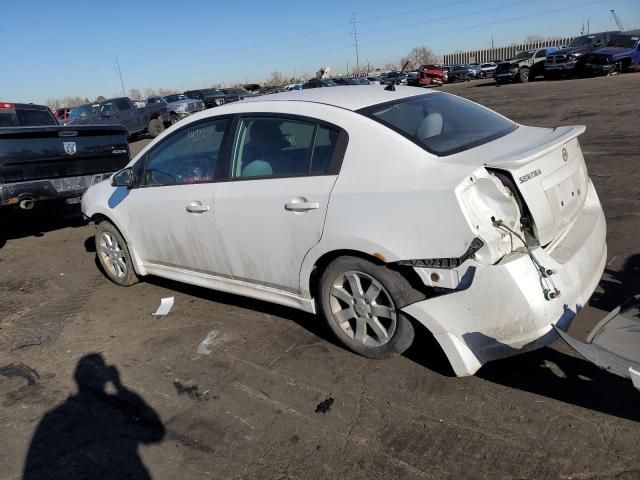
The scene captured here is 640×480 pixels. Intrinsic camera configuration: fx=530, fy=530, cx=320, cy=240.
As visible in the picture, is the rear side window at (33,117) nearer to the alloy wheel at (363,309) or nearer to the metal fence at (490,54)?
the alloy wheel at (363,309)

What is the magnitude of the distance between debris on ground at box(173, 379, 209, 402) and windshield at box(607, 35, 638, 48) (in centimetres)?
2912

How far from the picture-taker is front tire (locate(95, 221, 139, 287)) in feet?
16.8

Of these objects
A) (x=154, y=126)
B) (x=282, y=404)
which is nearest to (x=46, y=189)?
(x=282, y=404)

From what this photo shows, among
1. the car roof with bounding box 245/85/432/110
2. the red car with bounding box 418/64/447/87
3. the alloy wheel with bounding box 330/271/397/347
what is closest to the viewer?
the alloy wheel with bounding box 330/271/397/347

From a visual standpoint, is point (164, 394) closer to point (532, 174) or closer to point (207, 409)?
point (207, 409)

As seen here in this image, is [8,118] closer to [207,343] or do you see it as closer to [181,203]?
[181,203]

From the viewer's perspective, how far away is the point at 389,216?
3.00 meters

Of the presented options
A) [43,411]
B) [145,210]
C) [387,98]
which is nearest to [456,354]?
[387,98]

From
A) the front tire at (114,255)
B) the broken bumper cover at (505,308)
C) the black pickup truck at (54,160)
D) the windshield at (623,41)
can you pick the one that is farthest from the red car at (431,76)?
the broken bumper cover at (505,308)

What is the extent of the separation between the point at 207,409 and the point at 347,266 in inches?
47.5

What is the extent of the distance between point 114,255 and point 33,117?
5.41m

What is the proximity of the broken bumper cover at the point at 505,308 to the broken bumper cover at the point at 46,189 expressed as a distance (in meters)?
5.35

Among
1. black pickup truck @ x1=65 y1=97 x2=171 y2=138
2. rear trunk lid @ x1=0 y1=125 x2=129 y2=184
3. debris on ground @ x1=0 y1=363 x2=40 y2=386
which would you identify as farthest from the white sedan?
black pickup truck @ x1=65 y1=97 x2=171 y2=138

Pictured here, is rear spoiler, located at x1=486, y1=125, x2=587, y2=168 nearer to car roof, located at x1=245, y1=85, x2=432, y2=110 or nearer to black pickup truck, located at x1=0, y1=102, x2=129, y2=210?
car roof, located at x1=245, y1=85, x2=432, y2=110
